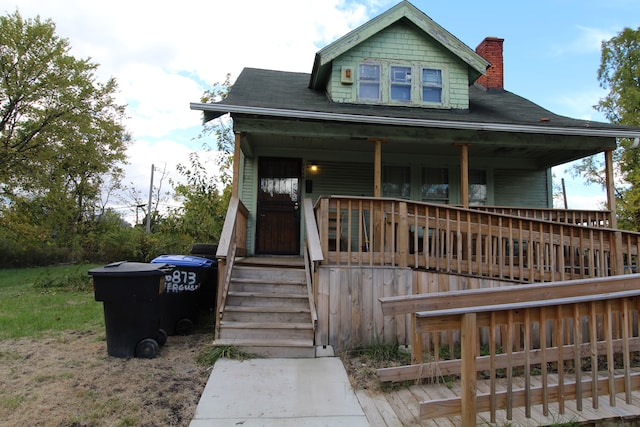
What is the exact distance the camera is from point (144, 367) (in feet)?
12.6

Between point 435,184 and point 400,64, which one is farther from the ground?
point 400,64

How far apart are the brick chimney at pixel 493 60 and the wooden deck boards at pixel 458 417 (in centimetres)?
858

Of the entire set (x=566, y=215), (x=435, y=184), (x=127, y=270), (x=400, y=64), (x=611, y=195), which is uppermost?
(x=400, y=64)

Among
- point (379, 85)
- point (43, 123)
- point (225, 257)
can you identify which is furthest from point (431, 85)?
point (43, 123)

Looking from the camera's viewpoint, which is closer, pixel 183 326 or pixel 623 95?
pixel 183 326

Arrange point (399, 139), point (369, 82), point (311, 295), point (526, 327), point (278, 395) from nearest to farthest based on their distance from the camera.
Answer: point (526, 327), point (278, 395), point (311, 295), point (399, 139), point (369, 82)

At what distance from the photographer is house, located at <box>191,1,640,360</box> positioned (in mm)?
4672

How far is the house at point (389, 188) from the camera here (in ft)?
15.3

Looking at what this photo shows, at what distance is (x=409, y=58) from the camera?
7.68 meters

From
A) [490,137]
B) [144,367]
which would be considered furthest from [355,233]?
[144,367]

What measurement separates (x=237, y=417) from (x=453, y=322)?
1832 mm

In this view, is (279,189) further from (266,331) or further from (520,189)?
(520,189)

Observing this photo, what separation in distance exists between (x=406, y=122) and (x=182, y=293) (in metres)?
4.37

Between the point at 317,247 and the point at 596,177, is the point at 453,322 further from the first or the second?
the point at 596,177
